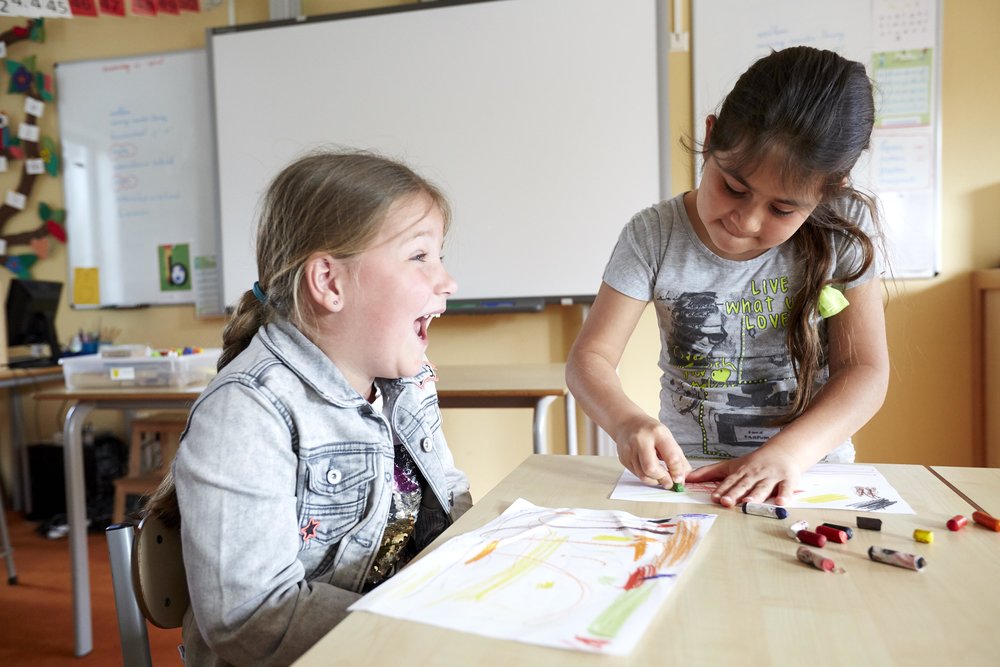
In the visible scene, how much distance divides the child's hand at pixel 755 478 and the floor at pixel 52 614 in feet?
4.96

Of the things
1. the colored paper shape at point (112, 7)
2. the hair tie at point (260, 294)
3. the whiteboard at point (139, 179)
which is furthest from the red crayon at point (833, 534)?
the colored paper shape at point (112, 7)

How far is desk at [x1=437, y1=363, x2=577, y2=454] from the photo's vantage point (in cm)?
204

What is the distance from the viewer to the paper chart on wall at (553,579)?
51 centimetres

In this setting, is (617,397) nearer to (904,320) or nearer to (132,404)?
(132,404)

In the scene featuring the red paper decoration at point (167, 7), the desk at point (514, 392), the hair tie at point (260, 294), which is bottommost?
the desk at point (514, 392)

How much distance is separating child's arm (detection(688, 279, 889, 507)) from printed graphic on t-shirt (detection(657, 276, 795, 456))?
0.07 m

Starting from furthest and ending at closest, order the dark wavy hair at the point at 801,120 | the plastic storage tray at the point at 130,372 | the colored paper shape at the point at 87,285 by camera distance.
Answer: the colored paper shape at the point at 87,285 < the plastic storage tray at the point at 130,372 < the dark wavy hair at the point at 801,120

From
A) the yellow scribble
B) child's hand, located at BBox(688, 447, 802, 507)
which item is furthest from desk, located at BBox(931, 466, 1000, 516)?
the yellow scribble

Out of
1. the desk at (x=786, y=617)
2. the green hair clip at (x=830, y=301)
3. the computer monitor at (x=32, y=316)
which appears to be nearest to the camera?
the desk at (x=786, y=617)

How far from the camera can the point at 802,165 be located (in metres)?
0.94

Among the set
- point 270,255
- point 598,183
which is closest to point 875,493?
point 270,255

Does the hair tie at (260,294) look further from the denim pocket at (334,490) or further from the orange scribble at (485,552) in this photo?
the orange scribble at (485,552)

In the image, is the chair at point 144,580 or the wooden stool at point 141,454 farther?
the wooden stool at point 141,454

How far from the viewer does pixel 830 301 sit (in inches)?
41.7
